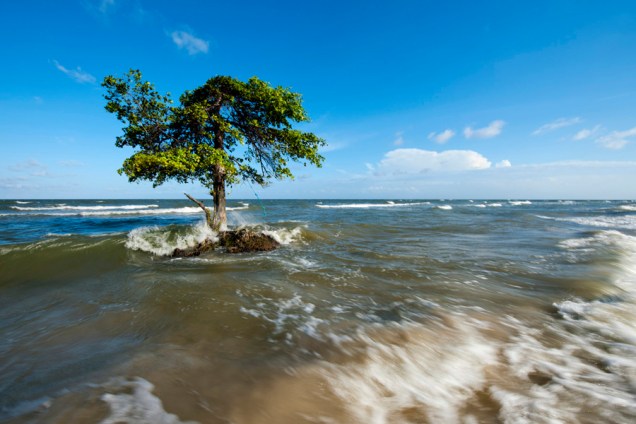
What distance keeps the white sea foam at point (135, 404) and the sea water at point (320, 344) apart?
0.01 meters

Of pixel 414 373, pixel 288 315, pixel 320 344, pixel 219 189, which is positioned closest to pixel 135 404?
pixel 320 344

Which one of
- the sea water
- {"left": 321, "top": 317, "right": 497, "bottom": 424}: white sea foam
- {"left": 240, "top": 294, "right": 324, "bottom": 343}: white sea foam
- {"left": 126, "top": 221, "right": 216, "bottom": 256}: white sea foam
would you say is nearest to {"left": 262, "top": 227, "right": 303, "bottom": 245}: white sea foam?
{"left": 126, "top": 221, "right": 216, "bottom": 256}: white sea foam

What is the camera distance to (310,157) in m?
10.9

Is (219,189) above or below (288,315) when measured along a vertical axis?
above

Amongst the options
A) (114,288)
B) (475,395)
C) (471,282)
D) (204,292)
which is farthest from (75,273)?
(471,282)

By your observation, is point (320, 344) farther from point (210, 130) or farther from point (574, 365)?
point (210, 130)

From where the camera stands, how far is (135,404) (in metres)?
2.28

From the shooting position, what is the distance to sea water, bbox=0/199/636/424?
2363 mm

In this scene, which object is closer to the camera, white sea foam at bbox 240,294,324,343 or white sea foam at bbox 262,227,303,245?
white sea foam at bbox 240,294,324,343

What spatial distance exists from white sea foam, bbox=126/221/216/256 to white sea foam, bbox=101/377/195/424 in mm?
7893

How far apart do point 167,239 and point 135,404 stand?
30.9 feet

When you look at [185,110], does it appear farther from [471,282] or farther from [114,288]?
[471,282]

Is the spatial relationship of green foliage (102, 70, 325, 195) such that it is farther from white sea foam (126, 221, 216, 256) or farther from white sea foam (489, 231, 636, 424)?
white sea foam (489, 231, 636, 424)

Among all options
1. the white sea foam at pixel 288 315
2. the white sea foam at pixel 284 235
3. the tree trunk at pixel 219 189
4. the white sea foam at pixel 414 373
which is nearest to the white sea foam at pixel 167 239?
the tree trunk at pixel 219 189
